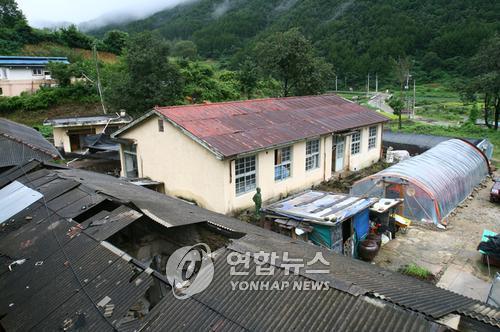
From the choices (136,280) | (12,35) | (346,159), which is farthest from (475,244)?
(12,35)

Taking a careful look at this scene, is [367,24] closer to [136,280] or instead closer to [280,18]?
[280,18]

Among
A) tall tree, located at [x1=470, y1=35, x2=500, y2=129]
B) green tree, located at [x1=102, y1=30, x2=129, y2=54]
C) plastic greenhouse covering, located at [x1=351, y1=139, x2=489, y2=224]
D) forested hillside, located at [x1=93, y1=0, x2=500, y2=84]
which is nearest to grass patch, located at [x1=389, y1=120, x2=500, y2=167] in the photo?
tall tree, located at [x1=470, y1=35, x2=500, y2=129]

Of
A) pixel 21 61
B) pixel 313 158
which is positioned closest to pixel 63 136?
pixel 313 158

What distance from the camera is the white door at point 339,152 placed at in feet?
59.1

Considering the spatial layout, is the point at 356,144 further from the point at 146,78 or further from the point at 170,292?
the point at 170,292

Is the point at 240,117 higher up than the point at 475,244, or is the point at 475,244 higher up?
the point at 240,117

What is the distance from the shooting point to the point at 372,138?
67.8ft

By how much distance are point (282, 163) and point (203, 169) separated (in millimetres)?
3424

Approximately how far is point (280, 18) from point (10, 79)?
68.8 meters

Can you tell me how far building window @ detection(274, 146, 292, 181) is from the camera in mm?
14616

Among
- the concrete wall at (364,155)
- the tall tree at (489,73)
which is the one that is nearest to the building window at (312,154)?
the concrete wall at (364,155)

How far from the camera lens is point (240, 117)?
51.5 ft

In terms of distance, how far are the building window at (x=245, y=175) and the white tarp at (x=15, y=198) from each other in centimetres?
632

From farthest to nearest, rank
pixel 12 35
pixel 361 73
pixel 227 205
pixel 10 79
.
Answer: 1. pixel 361 73
2. pixel 12 35
3. pixel 10 79
4. pixel 227 205
